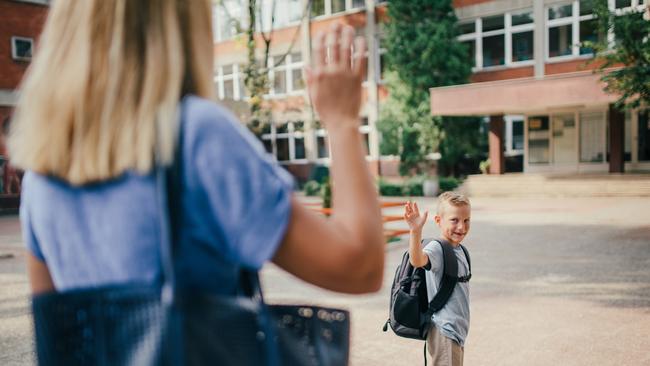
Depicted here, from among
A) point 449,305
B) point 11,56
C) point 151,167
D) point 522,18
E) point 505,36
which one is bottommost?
point 449,305

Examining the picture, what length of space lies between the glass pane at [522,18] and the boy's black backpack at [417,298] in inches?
1013

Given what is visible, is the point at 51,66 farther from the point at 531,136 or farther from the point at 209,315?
the point at 531,136

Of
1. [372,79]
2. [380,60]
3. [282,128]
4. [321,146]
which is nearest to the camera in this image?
[372,79]

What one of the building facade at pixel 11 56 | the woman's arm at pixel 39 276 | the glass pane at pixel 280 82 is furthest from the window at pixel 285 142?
the woman's arm at pixel 39 276

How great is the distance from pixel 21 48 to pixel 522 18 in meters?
21.3

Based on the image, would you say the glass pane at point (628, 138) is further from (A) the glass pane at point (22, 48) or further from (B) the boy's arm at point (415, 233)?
(A) the glass pane at point (22, 48)

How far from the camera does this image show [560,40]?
25.4 m

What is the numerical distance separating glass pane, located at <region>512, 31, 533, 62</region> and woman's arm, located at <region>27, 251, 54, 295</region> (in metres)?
27.6

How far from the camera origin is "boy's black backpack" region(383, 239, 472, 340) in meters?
3.05

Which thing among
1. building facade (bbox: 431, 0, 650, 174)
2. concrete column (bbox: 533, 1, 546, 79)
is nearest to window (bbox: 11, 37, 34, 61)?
building facade (bbox: 431, 0, 650, 174)

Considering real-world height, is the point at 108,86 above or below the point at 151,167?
above

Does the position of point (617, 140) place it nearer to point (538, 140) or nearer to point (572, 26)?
point (538, 140)

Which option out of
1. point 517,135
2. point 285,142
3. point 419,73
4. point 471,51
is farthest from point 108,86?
point 285,142

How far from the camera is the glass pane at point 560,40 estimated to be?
25234 millimetres
